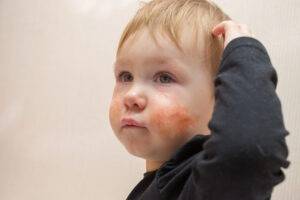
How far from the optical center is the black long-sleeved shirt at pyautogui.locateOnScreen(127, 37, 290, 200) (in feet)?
1.52

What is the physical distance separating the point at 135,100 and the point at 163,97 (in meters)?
0.04

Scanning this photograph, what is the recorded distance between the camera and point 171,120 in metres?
0.60

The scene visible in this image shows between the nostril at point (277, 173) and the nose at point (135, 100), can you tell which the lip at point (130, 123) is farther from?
the nostril at point (277, 173)

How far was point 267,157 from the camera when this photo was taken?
0.46 metres

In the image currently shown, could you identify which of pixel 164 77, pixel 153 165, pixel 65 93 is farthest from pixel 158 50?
pixel 65 93

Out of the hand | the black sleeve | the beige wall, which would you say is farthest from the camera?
the beige wall

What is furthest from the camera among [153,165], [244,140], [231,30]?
[153,165]

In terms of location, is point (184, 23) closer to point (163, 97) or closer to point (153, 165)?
point (163, 97)

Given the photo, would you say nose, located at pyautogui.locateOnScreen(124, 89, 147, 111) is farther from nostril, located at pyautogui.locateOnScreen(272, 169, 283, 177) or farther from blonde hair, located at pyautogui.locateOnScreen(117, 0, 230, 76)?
nostril, located at pyautogui.locateOnScreen(272, 169, 283, 177)

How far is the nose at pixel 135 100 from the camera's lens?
2.00 feet

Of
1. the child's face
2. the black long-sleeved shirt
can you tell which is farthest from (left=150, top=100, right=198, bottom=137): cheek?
the black long-sleeved shirt

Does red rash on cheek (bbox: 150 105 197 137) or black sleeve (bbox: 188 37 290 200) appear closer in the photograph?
black sleeve (bbox: 188 37 290 200)

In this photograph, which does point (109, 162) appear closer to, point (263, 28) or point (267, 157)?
point (263, 28)

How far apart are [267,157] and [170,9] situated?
0.28 meters
